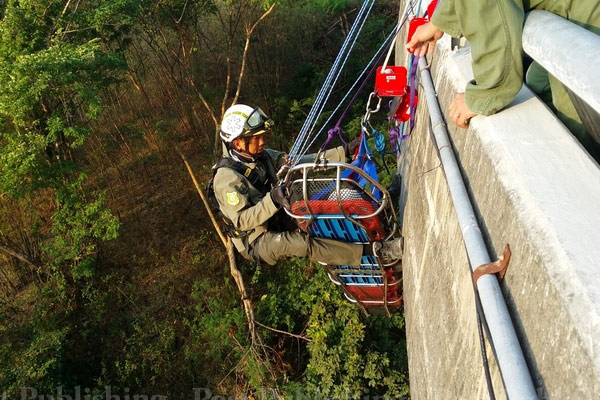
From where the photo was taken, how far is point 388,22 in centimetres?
1212

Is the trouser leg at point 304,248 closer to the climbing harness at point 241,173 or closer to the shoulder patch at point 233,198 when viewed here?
the climbing harness at point 241,173

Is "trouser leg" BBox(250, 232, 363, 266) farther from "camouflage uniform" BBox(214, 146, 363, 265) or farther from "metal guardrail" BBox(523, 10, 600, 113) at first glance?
"metal guardrail" BBox(523, 10, 600, 113)

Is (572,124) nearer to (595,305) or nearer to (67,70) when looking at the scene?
(595,305)

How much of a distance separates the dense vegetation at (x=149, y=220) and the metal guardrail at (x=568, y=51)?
17.4ft

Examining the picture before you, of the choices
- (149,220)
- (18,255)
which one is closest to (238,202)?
(18,255)

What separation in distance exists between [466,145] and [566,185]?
670 millimetres

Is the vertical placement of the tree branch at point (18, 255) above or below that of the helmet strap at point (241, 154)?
below

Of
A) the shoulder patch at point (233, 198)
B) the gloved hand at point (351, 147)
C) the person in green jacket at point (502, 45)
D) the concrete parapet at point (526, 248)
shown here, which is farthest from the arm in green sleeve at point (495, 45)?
the shoulder patch at point (233, 198)

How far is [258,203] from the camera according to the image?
12.9 feet

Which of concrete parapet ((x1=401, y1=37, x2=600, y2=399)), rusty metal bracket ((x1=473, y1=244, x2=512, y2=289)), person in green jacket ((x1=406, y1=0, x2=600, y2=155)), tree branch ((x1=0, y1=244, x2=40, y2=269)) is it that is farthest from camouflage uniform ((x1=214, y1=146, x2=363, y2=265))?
tree branch ((x1=0, y1=244, x2=40, y2=269))

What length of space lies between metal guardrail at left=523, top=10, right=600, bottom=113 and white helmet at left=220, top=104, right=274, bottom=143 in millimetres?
3192

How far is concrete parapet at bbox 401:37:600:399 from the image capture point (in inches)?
39.8

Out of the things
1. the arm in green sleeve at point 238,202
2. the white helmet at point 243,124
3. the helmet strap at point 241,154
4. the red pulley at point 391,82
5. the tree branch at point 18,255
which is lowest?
the tree branch at point 18,255

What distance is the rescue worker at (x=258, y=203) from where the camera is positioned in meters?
3.72
